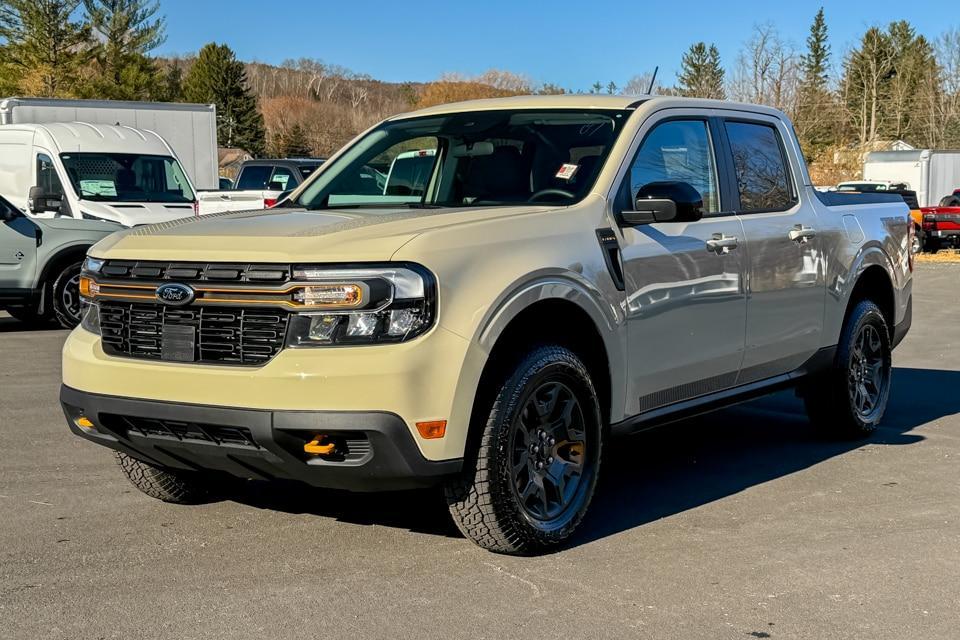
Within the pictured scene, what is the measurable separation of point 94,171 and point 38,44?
55151 mm

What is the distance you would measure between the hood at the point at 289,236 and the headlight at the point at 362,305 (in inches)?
2.5

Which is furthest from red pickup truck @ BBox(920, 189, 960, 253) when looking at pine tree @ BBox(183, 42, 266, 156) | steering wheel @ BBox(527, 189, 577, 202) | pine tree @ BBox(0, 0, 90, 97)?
pine tree @ BBox(183, 42, 266, 156)

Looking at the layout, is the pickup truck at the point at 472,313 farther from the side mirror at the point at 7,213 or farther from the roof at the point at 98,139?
the roof at the point at 98,139

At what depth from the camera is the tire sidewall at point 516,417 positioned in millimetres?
4461

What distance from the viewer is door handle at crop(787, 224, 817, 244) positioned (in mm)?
6309

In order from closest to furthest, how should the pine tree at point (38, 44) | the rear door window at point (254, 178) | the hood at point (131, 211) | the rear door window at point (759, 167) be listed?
1. the rear door window at point (759, 167)
2. the hood at point (131, 211)
3. the rear door window at point (254, 178)
4. the pine tree at point (38, 44)

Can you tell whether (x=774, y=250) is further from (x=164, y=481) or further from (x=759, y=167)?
(x=164, y=481)

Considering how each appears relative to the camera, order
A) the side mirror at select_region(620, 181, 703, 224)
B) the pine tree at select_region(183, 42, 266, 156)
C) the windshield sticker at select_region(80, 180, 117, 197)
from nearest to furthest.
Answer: the side mirror at select_region(620, 181, 703, 224) → the windshield sticker at select_region(80, 180, 117, 197) → the pine tree at select_region(183, 42, 266, 156)

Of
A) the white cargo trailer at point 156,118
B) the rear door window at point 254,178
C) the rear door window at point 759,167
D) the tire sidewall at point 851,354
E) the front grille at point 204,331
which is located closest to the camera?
the front grille at point 204,331

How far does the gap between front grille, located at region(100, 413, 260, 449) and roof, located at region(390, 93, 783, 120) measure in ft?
7.71

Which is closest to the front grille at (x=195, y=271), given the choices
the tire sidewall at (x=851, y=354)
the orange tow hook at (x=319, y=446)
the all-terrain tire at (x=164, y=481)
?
the orange tow hook at (x=319, y=446)

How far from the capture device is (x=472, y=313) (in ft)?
14.1

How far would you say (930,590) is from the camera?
14.3 feet

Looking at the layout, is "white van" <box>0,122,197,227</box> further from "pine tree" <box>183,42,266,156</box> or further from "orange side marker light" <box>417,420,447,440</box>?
"pine tree" <box>183,42,266,156</box>
